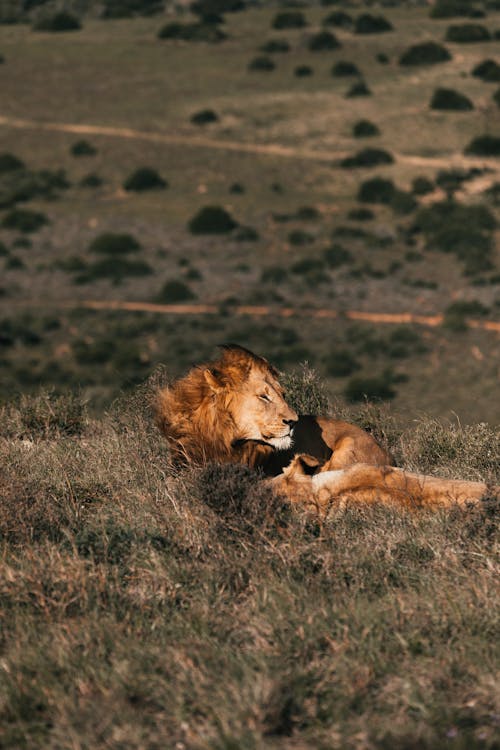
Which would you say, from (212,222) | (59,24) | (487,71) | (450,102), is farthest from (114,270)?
(59,24)

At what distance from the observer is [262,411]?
7.46 metres

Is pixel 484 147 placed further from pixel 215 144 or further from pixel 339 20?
pixel 339 20

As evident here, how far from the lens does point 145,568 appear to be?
20.6ft

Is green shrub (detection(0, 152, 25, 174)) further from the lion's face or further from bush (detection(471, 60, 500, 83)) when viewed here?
the lion's face

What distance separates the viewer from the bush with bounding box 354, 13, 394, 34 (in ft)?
298

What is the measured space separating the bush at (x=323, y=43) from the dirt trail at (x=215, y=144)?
19187 mm

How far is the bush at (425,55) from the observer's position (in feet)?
271

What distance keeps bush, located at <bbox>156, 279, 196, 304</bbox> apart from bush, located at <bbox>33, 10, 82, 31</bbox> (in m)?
49.6

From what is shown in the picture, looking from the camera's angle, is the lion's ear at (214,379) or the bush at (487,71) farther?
the bush at (487,71)

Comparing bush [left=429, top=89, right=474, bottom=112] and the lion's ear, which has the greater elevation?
the lion's ear

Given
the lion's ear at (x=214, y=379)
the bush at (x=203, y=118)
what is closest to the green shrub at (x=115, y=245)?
the bush at (x=203, y=118)

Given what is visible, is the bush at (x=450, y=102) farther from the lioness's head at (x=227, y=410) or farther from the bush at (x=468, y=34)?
the lioness's head at (x=227, y=410)

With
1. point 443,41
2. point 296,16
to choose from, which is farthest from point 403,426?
point 296,16

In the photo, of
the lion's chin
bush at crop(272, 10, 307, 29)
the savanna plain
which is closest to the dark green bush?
the savanna plain
